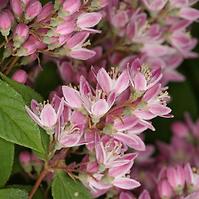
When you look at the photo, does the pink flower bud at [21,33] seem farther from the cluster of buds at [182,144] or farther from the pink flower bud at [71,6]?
the cluster of buds at [182,144]

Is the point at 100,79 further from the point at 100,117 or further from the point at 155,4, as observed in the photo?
the point at 155,4

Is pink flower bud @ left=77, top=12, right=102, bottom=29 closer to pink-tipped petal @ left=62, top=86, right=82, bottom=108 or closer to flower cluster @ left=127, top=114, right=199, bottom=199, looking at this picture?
pink-tipped petal @ left=62, top=86, right=82, bottom=108

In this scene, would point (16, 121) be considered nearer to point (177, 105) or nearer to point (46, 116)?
point (46, 116)

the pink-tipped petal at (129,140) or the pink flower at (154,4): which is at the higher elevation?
the pink flower at (154,4)

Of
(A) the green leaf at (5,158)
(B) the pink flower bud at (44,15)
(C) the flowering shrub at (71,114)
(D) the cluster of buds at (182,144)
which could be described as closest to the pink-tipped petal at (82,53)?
(C) the flowering shrub at (71,114)

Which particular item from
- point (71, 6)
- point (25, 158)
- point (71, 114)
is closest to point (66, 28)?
point (71, 6)

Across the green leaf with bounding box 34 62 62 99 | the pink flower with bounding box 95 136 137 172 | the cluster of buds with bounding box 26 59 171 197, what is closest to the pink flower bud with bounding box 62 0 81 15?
the cluster of buds with bounding box 26 59 171 197

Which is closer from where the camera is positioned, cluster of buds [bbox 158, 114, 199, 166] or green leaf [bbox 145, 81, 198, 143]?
cluster of buds [bbox 158, 114, 199, 166]
